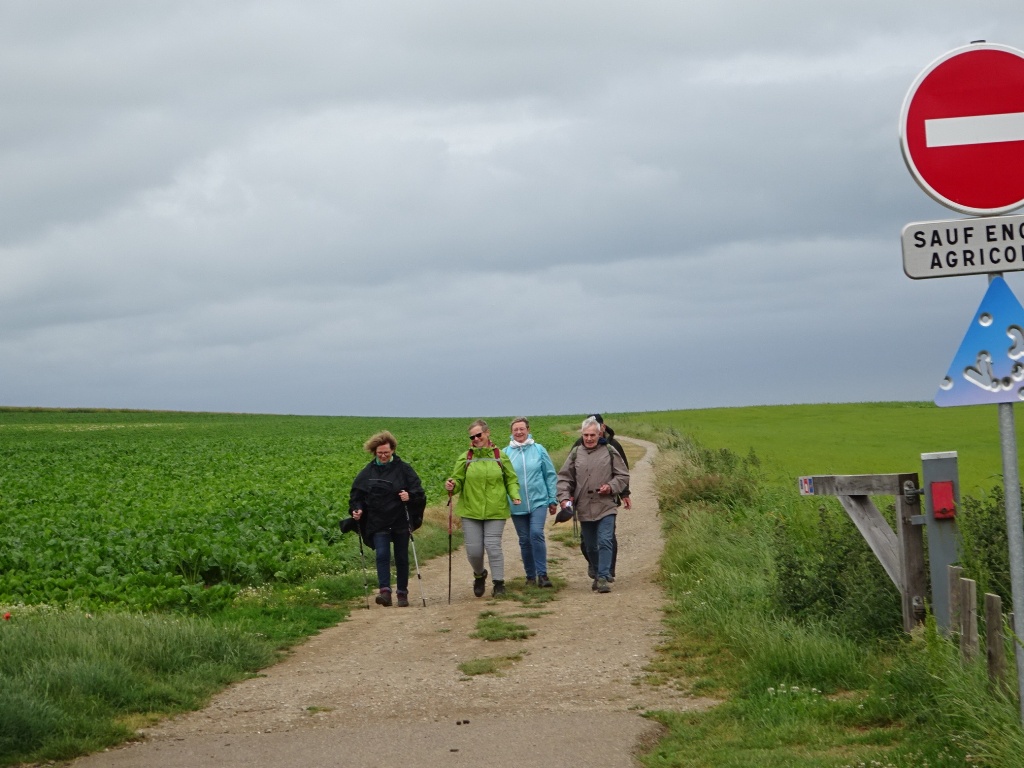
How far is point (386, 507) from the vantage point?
→ 13.1 metres

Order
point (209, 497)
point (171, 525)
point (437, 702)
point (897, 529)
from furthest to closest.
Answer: point (209, 497), point (171, 525), point (897, 529), point (437, 702)

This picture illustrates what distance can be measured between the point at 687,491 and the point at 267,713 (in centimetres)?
1184

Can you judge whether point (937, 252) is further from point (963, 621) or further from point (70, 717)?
point (70, 717)

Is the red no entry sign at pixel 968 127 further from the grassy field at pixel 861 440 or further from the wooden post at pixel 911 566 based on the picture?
the grassy field at pixel 861 440

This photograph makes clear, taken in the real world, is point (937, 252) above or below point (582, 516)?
above

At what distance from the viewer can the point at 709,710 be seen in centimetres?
731

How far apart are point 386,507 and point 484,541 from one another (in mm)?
1239

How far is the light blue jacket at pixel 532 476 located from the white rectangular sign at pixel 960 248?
29.6 feet

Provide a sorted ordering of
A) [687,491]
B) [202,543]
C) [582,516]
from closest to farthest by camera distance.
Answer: [582,516] → [202,543] → [687,491]

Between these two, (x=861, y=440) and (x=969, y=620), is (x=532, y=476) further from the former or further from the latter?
(x=861, y=440)

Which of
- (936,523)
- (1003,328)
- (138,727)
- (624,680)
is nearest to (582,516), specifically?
(624,680)

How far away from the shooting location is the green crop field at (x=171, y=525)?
13977 mm

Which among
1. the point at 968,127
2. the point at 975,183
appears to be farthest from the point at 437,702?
the point at 968,127

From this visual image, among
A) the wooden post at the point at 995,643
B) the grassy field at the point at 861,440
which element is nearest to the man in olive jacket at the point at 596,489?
the grassy field at the point at 861,440
